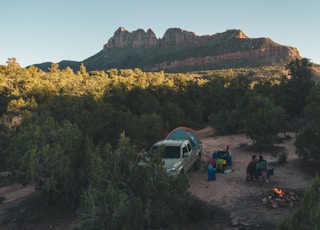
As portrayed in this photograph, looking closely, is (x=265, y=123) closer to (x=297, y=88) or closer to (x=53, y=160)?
(x=53, y=160)

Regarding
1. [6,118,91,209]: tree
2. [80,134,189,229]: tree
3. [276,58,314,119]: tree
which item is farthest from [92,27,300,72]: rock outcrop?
[80,134,189,229]: tree

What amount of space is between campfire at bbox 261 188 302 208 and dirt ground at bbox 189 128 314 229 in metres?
0.15

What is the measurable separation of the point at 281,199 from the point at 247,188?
1.95 metres

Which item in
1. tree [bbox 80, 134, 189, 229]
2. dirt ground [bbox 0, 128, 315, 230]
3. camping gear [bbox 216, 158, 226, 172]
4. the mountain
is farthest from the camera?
the mountain

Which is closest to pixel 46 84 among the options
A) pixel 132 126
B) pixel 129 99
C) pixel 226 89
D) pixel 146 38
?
pixel 129 99

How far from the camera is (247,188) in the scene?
38.8 feet

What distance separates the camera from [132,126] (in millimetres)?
18797

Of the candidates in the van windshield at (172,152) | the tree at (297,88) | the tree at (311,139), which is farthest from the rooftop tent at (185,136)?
the tree at (297,88)

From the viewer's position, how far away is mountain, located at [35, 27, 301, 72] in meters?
111

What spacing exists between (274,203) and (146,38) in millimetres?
191021

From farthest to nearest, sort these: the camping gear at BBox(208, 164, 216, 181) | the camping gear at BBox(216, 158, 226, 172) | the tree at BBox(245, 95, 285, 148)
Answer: the tree at BBox(245, 95, 285, 148) → the camping gear at BBox(216, 158, 226, 172) → the camping gear at BBox(208, 164, 216, 181)

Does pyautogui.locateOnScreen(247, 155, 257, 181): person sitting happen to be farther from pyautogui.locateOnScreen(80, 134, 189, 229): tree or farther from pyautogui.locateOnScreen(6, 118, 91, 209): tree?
pyautogui.locateOnScreen(6, 118, 91, 209): tree

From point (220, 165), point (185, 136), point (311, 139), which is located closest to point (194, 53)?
point (185, 136)

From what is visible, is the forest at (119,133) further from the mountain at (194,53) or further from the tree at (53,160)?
the mountain at (194,53)
